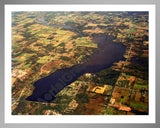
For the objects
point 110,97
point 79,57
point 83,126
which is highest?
point 79,57

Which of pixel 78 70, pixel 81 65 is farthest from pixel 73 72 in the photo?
pixel 81 65

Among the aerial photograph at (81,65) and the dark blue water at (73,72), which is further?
the dark blue water at (73,72)

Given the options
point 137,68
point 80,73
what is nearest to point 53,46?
point 80,73

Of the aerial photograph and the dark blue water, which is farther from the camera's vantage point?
the dark blue water

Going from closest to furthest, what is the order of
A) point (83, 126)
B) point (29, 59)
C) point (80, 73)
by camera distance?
point (83, 126)
point (80, 73)
point (29, 59)

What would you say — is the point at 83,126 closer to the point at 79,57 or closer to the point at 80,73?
the point at 80,73

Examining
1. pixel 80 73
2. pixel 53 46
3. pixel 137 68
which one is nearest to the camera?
pixel 137 68
